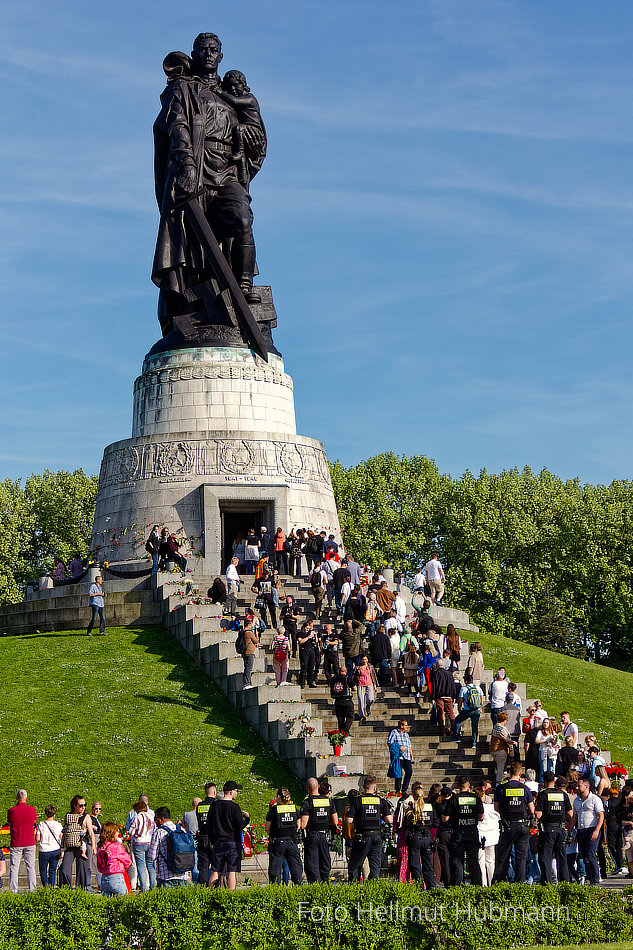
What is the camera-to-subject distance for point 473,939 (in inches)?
522

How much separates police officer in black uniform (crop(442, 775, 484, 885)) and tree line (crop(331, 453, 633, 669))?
123ft

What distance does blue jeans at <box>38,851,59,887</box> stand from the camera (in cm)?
1576

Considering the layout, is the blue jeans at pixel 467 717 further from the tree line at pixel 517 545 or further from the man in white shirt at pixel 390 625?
the tree line at pixel 517 545

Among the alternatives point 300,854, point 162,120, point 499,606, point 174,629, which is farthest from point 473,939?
point 499,606

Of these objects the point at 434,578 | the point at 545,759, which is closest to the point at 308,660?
the point at 545,759

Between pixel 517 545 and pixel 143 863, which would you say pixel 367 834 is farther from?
pixel 517 545

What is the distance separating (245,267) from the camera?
124 ft

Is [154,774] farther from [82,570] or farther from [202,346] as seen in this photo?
[202,346]

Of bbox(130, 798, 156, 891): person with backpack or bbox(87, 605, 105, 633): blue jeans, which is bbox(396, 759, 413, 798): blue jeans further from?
bbox(87, 605, 105, 633): blue jeans

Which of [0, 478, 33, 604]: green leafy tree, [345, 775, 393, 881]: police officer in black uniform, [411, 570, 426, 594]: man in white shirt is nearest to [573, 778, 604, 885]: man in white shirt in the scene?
[345, 775, 393, 881]: police officer in black uniform

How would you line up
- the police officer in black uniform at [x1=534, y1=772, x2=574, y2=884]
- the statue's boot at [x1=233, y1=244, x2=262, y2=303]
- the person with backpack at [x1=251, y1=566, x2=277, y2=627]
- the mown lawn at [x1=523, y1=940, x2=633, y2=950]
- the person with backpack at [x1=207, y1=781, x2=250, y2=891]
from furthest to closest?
the statue's boot at [x1=233, y1=244, x2=262, y2=303]
the person with backpack at [x1=251, y1=566, x2=277, y2=627]
the police officer in black uniform at [x1=534, y1=772, x2=574, y2=884]
the person with backpack at [x1=207, y1=781, x2=250, y2=891]
the mown lawn at [x1=523, y1=940, x2=633, y2=950]

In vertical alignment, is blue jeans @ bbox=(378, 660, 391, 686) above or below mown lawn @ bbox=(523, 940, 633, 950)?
above

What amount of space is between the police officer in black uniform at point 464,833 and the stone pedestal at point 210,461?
55.7ft

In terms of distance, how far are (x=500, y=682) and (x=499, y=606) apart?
33.6 metres
